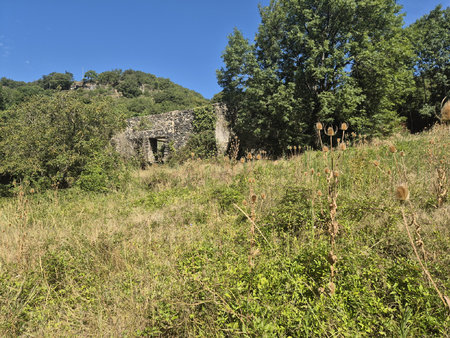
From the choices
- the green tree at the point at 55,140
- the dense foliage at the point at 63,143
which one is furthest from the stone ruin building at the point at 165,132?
the green tree at the point at 55,140

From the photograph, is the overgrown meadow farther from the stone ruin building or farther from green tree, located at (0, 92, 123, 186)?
the stone ruin building

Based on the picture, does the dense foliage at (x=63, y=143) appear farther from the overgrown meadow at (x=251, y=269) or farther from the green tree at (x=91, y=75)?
the green tree at (x=91, y=75)

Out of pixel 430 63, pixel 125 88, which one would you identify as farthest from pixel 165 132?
pixel 125 88

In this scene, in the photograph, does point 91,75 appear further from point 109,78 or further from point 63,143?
point 63,143

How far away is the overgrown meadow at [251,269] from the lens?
4.78 feet

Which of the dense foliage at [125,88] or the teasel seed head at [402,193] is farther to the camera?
the dense foliage at [125,88]

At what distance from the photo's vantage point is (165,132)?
48.8ft

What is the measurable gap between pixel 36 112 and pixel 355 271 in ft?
41.6

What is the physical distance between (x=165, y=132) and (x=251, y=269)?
46.1 ft

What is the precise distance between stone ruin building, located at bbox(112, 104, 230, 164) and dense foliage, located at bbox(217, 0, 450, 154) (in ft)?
3.83

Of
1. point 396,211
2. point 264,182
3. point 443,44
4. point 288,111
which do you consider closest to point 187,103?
point 288,111

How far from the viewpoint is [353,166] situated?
4781 millimetres

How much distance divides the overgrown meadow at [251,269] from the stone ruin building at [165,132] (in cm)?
1041

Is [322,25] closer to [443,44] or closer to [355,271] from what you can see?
[355,271]
